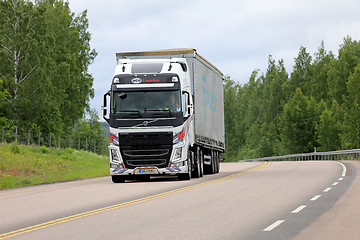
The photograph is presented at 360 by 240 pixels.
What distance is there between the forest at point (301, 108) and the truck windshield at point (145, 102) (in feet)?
208

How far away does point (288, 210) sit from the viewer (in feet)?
42.5

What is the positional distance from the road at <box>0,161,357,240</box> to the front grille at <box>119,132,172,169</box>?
2405 millimetres

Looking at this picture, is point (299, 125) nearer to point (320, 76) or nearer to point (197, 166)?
point (320, 76)

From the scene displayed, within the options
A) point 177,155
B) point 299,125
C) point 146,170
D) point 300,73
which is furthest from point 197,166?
point 300,73

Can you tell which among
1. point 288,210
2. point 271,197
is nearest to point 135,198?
point 271,197

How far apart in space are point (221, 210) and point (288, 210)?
128 centimetres

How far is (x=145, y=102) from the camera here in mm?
22516

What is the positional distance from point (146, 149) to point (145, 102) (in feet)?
5.11

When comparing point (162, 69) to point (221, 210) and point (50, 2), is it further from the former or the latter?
point (50, 2)

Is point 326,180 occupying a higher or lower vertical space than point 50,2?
lower

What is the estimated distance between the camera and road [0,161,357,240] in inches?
399

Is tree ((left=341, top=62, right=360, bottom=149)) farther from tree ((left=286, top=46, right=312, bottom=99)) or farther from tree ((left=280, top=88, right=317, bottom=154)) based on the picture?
tree ((left=286, top=46, right=312, bottom=99))

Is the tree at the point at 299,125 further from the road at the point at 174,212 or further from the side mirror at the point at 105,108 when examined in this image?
the road at the point at 174,212

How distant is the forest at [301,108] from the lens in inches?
3529
